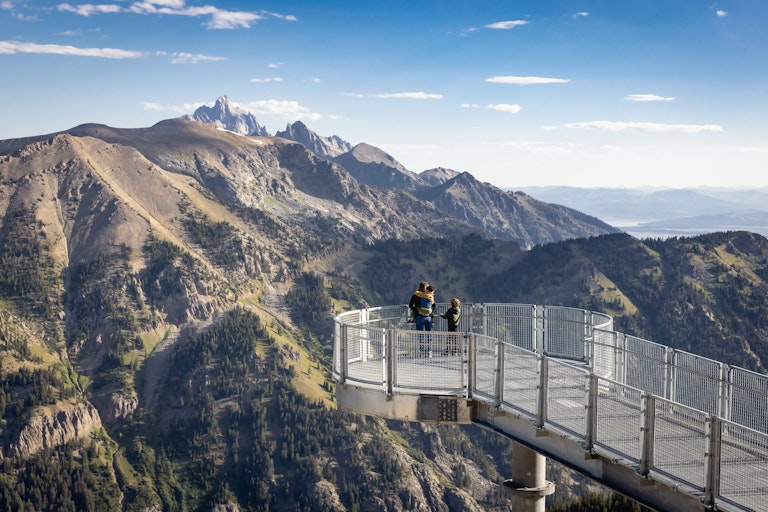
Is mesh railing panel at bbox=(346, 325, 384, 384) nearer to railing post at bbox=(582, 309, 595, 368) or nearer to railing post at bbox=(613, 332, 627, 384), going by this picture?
railing post at bbox=(582, 309, 595, 368)

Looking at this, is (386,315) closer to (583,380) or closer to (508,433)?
(508,433)

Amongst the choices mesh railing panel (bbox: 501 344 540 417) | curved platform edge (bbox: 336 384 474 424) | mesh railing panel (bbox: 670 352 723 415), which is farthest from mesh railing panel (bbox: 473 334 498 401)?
mesh railing panel (bbox: 670 352 723 415)

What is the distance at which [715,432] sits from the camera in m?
19.2

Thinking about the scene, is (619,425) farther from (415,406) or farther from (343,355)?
(343,355)

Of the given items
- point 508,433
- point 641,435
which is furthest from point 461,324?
point 641,435

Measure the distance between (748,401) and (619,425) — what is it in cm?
526

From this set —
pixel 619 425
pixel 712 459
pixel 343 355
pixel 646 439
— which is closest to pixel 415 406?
pixel 343 355

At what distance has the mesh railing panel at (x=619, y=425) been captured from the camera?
848 inches

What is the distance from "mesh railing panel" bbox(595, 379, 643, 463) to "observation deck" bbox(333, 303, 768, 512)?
4 cm

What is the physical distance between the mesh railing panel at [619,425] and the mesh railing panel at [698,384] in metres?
2.49

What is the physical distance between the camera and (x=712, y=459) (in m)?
19.3

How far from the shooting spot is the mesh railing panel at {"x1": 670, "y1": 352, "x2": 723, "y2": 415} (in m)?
25.5

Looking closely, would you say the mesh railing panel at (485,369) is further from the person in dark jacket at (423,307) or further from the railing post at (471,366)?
the person in dark jacket at (423,307)

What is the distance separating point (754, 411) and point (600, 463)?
5.33 meters
